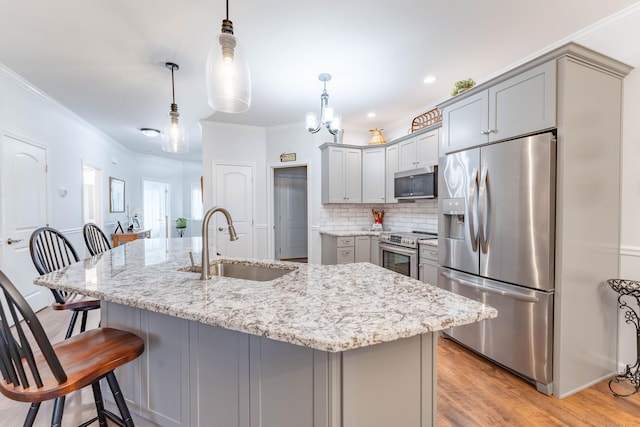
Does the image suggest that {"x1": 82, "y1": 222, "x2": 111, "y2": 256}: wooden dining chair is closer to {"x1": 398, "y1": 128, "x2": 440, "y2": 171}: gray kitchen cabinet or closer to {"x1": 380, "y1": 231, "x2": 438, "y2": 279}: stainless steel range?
{"x1": 380, "y1": 231, "x2": 438, "y2": 279}: stainless steel range

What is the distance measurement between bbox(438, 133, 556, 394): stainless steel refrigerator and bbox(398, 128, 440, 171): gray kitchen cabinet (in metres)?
0.97

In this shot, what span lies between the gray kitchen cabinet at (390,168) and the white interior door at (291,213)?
6.94ft

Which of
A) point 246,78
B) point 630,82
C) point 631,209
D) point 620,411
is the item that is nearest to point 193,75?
point 246,78

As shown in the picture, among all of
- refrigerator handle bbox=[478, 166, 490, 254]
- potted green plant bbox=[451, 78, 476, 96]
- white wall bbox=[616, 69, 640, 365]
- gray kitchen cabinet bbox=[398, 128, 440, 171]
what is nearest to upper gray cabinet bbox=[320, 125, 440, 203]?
gray kitchen cabinet bbox=[398, 128, 440, 171]

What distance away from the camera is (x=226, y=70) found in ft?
4.97

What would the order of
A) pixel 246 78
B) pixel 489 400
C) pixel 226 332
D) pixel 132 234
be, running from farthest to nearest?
pixel 132 234, pixel 489 400, pixel 246 78, pixel 226 332

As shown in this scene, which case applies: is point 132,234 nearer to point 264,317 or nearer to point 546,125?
point 264,317

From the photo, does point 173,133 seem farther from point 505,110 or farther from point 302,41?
point 505,110

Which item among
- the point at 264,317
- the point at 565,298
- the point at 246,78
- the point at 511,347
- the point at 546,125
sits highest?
the point at 246,78

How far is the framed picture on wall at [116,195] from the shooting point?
5.92 m

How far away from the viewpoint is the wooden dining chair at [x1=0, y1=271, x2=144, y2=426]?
0.97m

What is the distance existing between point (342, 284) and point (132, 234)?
5741 mm

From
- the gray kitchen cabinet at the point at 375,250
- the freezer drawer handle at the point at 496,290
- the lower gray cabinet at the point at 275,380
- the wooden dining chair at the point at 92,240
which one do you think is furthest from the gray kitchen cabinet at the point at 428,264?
the wooden dining chair at the point at 92,240

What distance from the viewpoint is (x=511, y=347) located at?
2131 mm
